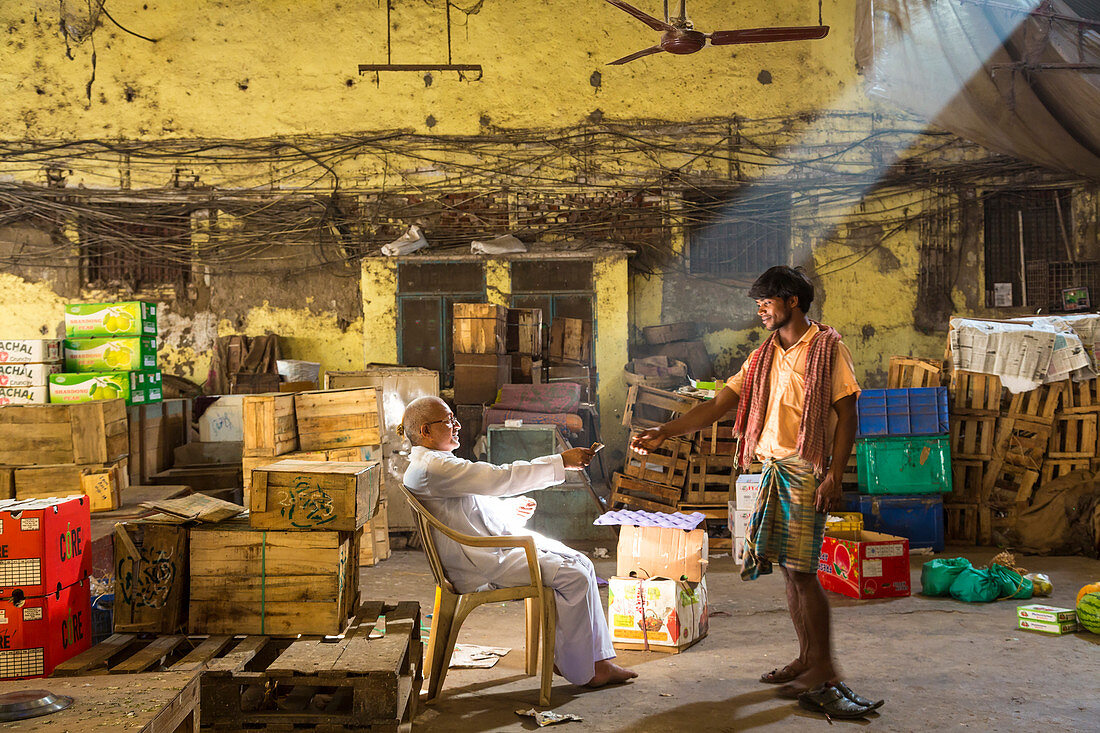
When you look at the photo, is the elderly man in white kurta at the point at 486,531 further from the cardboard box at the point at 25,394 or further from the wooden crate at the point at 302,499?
the cardboard box at the point at 25,394

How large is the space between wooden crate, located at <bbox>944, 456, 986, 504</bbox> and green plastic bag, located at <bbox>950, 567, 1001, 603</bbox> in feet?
6.74

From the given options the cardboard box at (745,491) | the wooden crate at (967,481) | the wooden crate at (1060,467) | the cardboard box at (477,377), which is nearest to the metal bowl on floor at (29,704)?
the cardboard box at (745,491)

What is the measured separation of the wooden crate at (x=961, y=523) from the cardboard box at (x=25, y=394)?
786 centimetres

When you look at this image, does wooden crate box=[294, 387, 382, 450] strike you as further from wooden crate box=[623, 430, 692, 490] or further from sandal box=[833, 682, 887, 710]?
sandal box=[833, 682, 887, 710]

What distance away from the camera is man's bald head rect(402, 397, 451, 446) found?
12.6ft

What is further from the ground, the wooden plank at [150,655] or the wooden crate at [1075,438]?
the wooden crate at [1075,438]

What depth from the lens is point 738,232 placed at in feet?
35.7

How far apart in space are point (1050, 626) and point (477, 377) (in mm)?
5133

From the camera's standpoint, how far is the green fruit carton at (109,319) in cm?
659

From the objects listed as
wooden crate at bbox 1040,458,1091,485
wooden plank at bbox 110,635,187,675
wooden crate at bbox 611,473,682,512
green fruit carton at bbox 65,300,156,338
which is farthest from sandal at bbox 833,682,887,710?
green fruit carton at bbox 65,300,156,338

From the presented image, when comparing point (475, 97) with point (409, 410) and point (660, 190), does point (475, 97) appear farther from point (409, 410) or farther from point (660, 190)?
point (409, 410)

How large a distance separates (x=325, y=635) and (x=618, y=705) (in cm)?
138

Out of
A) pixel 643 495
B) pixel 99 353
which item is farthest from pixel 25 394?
pixel 643 495

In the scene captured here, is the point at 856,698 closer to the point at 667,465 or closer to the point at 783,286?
the point at 783,286
